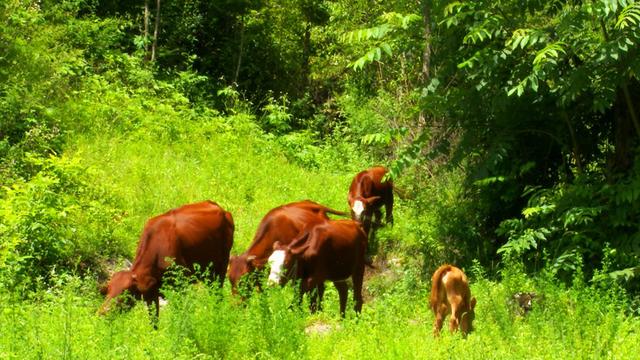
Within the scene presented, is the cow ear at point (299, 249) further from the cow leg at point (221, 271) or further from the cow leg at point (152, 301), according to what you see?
the cow leg at point (152, 301)

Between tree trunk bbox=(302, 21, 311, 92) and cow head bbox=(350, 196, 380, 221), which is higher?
tree trunk bbox=(302, 21, 311, 92)

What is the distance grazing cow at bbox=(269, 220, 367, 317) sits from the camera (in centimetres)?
1028

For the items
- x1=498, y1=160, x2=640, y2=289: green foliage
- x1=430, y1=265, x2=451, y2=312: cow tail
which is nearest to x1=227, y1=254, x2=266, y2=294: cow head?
x1=430, y1=265, x2=451, y2=312: cow tail

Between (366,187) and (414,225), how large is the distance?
1395 millimetres

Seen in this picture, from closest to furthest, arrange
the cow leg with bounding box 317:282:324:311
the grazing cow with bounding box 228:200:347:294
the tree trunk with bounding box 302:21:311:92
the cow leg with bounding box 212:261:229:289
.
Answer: the grazing cow with bounding box 228:200:347:294 → the cow leg with bounding box 317:282:324:311 → the cow leg with bounding box 212:261:229:289 → the tree trunk with bounding box 302:21:311:92

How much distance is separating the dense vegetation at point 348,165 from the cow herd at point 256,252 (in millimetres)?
574

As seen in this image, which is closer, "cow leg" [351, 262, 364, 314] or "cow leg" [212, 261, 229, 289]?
"cow leg" [351, 262, 364, 314]

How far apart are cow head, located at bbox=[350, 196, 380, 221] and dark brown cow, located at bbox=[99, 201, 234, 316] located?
330cm

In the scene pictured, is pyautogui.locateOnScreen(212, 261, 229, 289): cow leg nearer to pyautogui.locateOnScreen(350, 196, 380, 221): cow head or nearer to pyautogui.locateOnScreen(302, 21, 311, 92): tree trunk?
pyautogui.locateOnScreen(350, 196, 380, 221): cow head

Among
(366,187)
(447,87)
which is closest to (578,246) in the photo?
(447,87)

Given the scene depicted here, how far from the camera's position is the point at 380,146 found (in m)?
20.4

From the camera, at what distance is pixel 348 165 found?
65.7ft

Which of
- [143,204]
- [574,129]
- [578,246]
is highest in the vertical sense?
[574,129]

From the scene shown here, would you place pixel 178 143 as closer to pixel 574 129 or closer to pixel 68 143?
pixel 68 143
